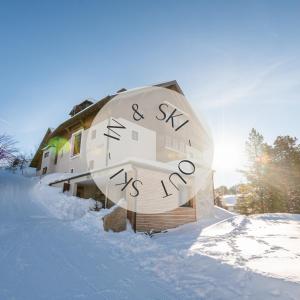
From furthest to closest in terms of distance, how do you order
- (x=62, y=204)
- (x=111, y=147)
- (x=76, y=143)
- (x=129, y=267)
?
(x=76, y=143)
(x=111, y=147)
(x=62, y=204)
(x=129, y=267)

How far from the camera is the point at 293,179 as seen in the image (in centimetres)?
2594

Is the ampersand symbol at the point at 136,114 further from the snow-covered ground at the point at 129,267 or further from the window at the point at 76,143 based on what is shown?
the snow-covered ground at the point at 129,267

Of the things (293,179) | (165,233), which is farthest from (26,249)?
(293,179)

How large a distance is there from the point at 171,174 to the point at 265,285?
30.3 ft

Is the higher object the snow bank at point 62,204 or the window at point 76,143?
the window at point 76,143

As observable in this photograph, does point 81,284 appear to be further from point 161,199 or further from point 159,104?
point 159,104

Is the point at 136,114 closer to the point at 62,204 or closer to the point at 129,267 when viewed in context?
the point at 62,204

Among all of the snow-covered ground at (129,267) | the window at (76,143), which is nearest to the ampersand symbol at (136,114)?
the window at (76,143)

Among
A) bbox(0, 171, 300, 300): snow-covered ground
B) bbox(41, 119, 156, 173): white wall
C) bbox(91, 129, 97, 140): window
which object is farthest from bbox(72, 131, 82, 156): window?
bbox(0, 171, 300, 300): snow-covered ground
